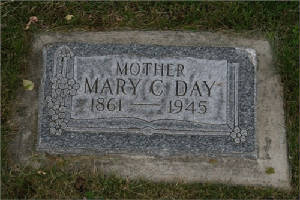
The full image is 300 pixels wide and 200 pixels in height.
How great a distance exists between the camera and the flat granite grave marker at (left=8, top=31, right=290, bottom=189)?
3080mm

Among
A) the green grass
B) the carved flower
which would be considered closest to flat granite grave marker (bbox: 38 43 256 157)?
the carved flower

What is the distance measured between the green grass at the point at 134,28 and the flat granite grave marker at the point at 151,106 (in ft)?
0.88

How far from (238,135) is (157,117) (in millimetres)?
630

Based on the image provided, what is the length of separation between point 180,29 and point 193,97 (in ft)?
2.06

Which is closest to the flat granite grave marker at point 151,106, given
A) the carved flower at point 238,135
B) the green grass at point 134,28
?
the carved flower at point 238,135

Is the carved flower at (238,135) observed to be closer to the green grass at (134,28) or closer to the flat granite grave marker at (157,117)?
the flat granite grave marker at (157,117)

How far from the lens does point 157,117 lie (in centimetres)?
308

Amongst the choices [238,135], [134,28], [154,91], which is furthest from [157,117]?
[134,28]

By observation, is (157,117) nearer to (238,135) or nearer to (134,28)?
(238,135)

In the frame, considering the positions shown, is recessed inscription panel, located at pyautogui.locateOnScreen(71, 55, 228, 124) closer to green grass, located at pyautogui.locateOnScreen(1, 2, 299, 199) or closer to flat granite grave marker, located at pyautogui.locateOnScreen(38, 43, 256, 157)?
flat granite grave marker, located at pyautogui.locateOnScreen(38, 43, 256, 157)

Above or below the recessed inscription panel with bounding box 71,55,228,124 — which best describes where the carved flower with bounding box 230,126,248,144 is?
below

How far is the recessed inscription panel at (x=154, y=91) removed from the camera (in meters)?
3.07

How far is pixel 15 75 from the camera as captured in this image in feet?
10.7

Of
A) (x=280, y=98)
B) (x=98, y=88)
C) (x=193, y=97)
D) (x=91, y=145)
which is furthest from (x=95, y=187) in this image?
(x=280, y=98)
